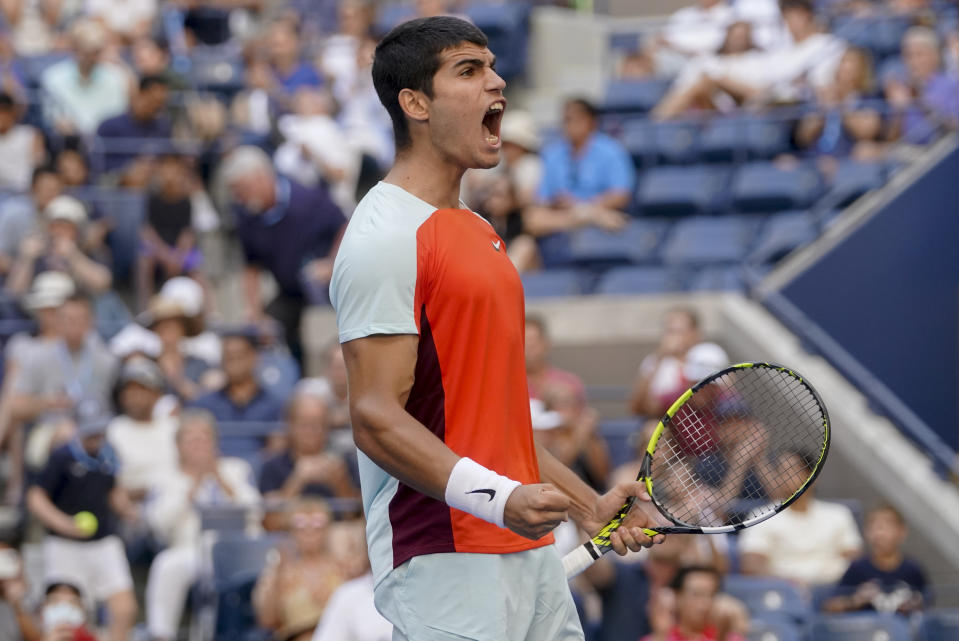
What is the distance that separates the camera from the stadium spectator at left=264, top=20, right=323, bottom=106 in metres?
13.5

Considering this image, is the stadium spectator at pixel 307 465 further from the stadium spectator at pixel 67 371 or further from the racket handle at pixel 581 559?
the racket handle at pixel 581 559

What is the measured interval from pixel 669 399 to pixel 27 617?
10.7 feet

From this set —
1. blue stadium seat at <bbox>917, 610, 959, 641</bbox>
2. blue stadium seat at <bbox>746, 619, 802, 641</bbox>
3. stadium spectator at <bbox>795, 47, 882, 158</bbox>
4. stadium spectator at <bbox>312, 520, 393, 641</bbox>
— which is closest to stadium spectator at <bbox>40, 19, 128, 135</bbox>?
stadium spectator at <bbox>795, 47, 882, 158</bbox>

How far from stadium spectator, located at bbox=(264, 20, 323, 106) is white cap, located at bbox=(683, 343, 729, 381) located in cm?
528

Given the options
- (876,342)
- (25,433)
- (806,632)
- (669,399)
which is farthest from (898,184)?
(25,433)

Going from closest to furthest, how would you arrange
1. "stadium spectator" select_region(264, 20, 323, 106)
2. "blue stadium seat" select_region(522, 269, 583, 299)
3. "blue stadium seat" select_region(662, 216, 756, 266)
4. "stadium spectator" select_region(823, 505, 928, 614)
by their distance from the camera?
1. "stadium spectator" select_region(823, 505, 928, 614)
2. "blue stadium seat" select_region(522, 269, 583, 299)
3. "blue stadium seat" select_region(662, 216, 756, 266)
4. "stadium spectator" select_region(264, 20, 323, 106)

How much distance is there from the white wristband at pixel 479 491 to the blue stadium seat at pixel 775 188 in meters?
8.07

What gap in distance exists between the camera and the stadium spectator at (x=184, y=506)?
808cm

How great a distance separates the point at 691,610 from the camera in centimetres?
707

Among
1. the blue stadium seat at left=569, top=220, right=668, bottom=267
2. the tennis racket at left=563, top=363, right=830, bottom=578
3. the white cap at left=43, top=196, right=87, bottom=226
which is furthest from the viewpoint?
the blue stadium seat at left=569, top=220, right=668, bottom=267

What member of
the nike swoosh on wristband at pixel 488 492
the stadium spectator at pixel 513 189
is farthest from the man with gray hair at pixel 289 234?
the nike swoosh on wristband at pixel 488 492

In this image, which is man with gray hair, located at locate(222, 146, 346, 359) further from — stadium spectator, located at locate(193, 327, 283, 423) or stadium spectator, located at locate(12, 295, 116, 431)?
stadium spectator, located at locate(12, 295, 116, 431)

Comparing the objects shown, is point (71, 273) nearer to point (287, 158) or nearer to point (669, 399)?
point (287, 158)

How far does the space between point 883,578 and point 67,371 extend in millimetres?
4548
